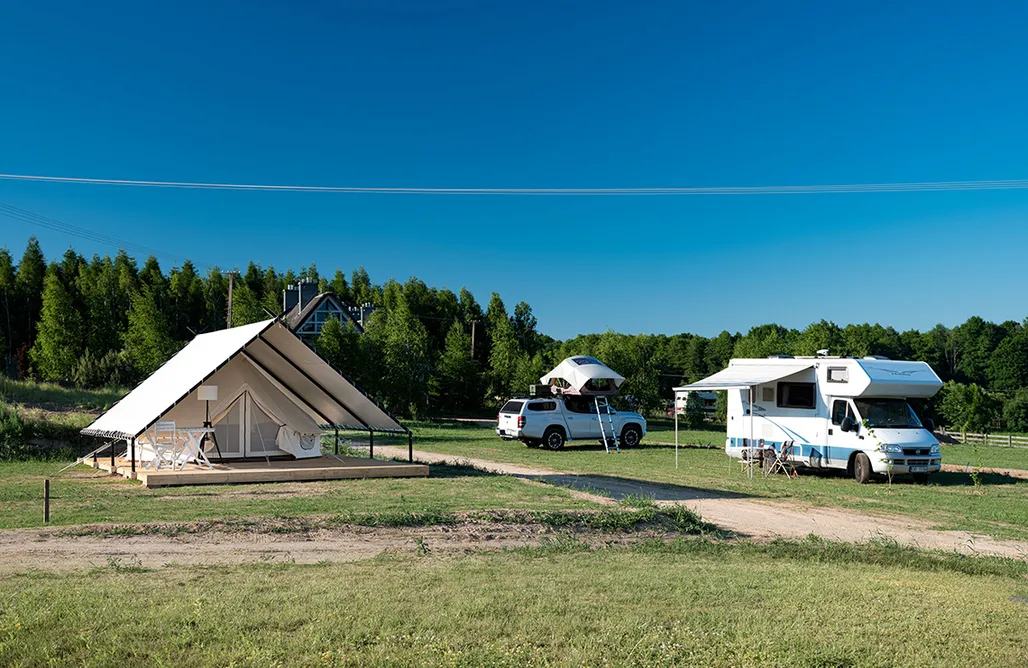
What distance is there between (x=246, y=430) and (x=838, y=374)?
13.8 m

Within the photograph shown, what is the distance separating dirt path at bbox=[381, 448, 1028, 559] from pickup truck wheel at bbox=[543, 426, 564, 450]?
10002mm

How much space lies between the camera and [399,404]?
4781cm

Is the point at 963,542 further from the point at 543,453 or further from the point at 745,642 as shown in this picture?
the point at 543,453

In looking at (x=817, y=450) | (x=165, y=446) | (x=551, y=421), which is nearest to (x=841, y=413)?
(x=817, y=450)

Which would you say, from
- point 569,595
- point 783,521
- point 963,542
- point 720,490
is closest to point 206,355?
point 720,490

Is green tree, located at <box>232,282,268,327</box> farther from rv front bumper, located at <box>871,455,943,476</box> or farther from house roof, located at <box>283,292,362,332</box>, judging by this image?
rv front bumper, located at <box>871,455,943,476</box>

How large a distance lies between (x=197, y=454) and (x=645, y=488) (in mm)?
9516

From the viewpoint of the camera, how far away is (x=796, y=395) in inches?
834

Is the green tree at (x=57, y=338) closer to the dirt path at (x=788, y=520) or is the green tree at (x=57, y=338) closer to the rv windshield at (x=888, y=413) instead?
the dirt path at (x=788, y=520)

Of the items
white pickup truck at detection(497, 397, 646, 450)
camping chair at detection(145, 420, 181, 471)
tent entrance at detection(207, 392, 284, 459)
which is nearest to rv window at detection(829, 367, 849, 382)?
white pickup truck at detection(497, 397, 646, 450)

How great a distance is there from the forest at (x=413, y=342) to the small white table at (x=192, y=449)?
2149 centimetres

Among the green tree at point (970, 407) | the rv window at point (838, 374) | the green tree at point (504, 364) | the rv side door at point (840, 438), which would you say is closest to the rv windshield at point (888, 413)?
the rv side door at point (840, 438)

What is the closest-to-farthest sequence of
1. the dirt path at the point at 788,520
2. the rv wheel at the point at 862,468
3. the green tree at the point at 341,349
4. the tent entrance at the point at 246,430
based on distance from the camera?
1. the dirt path at the point at 788,520
2. the rv wheel at the point at 862,468
3. the tent entrance at the point at 246,430
4. the green tree at the point at 341,349

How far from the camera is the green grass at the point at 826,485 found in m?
13.9
